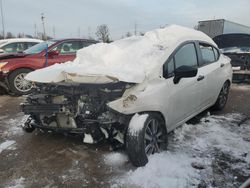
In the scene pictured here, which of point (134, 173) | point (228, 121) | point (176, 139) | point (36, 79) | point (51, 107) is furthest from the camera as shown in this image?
point (228, 121)

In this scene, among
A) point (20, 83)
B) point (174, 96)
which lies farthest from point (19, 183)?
point (20, 83)

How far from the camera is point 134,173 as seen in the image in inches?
140

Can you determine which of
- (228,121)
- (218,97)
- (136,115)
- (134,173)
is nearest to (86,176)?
(134,173)

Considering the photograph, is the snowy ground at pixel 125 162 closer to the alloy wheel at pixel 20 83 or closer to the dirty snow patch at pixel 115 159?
the dirty snow patch at pixel 115 159

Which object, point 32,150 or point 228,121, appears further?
point 228,121

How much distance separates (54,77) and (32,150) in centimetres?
117

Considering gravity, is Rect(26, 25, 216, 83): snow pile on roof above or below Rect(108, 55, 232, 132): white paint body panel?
above

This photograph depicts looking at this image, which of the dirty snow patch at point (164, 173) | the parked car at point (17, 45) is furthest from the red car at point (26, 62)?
the dirty snow patch at point (164, 173)

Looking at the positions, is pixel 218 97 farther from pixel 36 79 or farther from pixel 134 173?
pixel 36 79

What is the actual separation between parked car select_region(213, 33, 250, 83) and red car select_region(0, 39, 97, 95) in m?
4.91

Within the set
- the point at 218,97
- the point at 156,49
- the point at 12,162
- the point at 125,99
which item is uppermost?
the point at 156,49

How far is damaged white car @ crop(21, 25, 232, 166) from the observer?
3.68 m

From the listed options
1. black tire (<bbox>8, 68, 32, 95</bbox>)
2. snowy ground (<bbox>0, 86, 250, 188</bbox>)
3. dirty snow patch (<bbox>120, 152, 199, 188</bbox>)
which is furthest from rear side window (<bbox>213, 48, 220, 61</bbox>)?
black tire (<bbox>8, 68, 32, 95</bbox>)

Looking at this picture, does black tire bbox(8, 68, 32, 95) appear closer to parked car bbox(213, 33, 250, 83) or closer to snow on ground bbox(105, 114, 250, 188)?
snow on ground bbox(105, 114, 250, 188)
